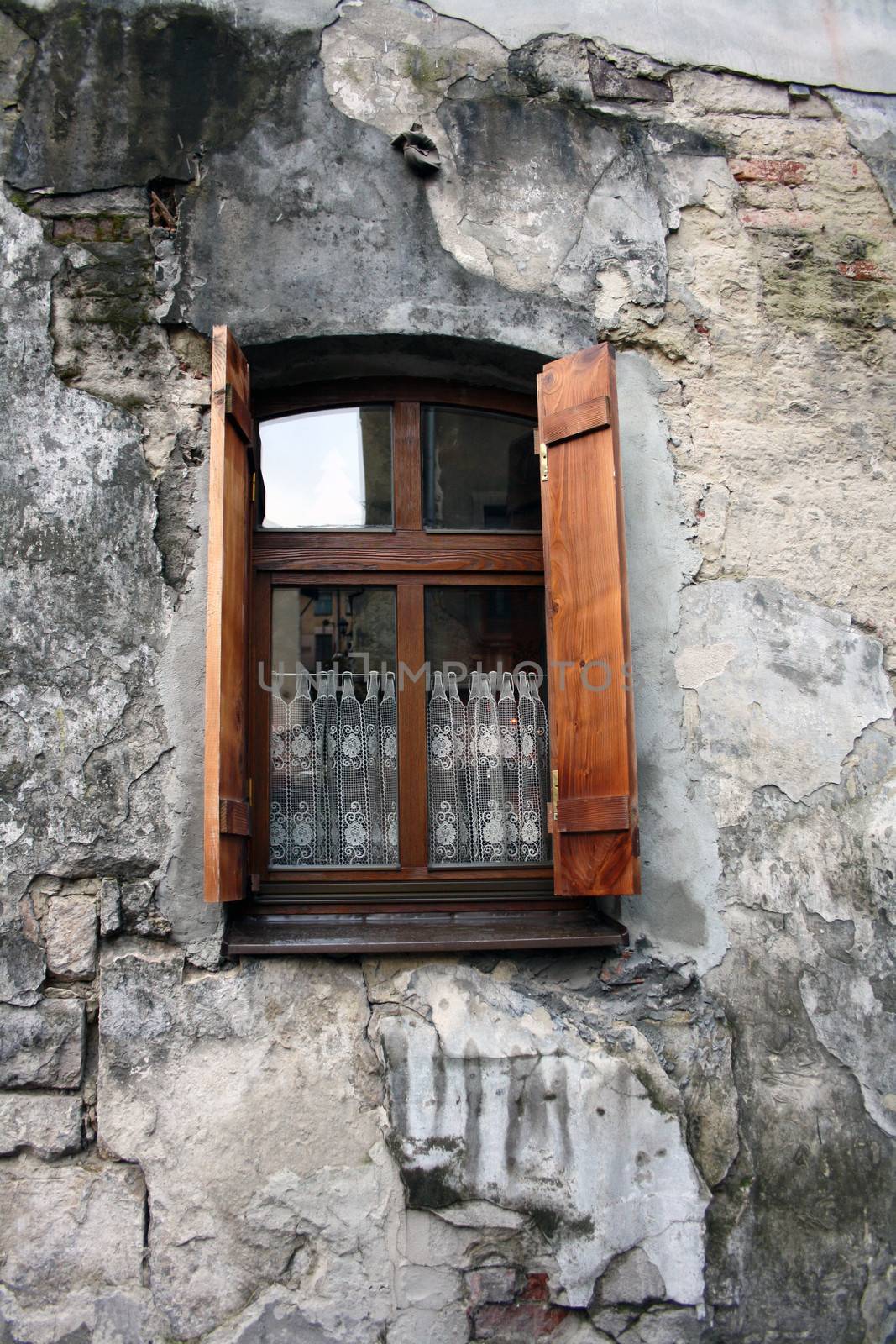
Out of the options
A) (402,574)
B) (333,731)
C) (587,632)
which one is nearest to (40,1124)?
(333,731)

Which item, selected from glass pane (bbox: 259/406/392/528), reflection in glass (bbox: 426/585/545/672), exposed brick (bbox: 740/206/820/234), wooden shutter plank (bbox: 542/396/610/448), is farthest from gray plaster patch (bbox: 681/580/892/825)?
exposed brick (bbox: 740/206/820/234)

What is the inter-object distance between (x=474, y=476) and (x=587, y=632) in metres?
0.71

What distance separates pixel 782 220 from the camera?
3.22 m

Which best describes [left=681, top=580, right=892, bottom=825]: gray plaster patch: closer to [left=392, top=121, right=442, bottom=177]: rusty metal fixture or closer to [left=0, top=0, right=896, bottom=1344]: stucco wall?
[left=0, top=0, right=896, bottom=1344]: stucco wall

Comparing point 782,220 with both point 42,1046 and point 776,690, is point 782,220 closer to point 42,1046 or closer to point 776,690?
point 776,690

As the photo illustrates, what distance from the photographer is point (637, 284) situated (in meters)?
3.11

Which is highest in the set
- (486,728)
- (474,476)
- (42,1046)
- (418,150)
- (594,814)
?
(418,150)

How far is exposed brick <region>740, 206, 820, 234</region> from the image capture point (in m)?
3.21

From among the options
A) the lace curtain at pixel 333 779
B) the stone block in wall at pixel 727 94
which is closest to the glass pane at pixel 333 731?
the lace curtain at pixel 333 779

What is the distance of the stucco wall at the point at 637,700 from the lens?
8.32 ft

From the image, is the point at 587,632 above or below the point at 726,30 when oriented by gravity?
below

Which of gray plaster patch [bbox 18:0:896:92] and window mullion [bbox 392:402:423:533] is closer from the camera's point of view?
window mullion [bbox 392:402:423:533]

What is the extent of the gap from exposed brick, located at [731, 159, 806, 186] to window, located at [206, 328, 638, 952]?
986 millimetres

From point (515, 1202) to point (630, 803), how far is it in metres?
Result: 1.10
